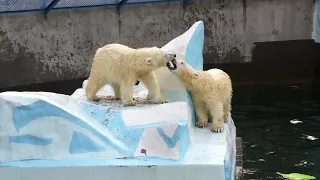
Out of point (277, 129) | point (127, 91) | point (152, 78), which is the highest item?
point (152, 78)

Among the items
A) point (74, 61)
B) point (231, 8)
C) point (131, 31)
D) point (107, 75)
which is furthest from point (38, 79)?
point (107, 75)

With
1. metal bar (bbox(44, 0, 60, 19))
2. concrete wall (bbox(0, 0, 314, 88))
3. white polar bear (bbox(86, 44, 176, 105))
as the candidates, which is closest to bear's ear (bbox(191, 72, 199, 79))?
white polar bear (bbox(86, 44, 176, 105))

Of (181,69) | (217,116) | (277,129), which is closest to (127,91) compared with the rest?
(181,69)

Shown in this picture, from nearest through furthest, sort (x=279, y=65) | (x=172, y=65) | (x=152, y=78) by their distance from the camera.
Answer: (x=172, y=65)
(x=152, y=78)
(x=279, y=65)

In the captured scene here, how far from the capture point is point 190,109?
672 centimetres

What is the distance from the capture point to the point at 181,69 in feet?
21.5

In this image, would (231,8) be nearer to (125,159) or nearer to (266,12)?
(266,12)

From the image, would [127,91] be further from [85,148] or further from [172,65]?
[85,148]

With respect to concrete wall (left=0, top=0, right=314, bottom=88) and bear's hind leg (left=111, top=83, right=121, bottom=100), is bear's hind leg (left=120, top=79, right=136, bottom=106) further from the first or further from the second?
concrete wall (left=0, top=0, right=314, bottom=88)

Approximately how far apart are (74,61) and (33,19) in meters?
1.54

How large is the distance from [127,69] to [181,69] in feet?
2.13

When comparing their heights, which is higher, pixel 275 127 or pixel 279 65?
pixel 279 65

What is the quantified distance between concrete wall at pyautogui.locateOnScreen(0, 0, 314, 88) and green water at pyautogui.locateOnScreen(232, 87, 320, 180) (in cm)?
161

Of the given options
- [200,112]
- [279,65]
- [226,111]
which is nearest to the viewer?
[200,112]
